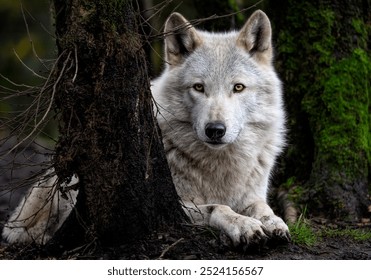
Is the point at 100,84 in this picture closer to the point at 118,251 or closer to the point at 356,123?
the point at 118,251

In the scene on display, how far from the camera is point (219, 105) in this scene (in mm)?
4965

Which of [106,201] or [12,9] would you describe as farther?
[12,9]

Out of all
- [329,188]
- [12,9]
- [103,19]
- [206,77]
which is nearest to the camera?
[103,19]

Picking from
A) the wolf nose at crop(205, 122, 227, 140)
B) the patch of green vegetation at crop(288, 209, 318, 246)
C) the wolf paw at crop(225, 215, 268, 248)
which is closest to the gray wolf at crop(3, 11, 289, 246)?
the wolf nose at crop(205, 122, 227, 140)

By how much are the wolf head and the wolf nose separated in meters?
0.04

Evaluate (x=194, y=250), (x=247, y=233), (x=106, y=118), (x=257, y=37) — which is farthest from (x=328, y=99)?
(x=106, y=118)

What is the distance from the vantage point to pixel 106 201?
4129mm

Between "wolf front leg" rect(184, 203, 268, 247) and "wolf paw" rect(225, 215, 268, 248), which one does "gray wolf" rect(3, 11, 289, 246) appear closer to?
"wolf front leg" rect(184, 203, 268, 247)

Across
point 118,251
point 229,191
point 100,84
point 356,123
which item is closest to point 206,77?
point 229,191

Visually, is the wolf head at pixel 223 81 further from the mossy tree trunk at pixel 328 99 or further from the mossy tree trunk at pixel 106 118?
the mossy tree trunk at pixel 328 99

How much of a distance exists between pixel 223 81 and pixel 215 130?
0.57 metres

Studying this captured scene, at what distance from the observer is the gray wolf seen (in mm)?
A: 5184

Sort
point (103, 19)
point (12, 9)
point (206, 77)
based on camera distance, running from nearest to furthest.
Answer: point (103, 19) → point (206, 77) → point (12, 9)

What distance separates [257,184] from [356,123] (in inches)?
71.2
